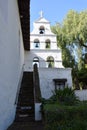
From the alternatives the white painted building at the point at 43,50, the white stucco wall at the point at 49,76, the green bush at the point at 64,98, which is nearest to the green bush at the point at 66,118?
the green bush at the point at 64,98

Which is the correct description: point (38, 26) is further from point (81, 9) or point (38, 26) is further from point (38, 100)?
point (38, 100)

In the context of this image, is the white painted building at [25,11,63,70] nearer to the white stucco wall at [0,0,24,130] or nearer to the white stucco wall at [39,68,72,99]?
the white stucco wall at [39,68,72,99]

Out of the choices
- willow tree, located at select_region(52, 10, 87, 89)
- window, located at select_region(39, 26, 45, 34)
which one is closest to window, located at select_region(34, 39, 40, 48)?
window, located at select_region(39, 26, 45, 34)

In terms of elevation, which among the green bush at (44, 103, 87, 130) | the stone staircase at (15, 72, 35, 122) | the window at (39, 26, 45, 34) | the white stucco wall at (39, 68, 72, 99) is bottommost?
the white stucco wall at (39, 68, 72, 99)

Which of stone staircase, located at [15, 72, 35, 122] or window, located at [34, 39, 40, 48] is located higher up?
window, located at [34, 39, 40, 48]

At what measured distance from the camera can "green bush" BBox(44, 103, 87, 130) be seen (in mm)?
7285

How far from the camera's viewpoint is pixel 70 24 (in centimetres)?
3014

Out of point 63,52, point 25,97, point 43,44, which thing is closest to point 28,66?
point 43,44

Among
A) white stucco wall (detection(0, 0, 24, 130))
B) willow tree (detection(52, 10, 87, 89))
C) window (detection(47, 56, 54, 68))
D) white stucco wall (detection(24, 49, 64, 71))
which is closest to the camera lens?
white stucco wall (detection(0, 0, 24, 130))

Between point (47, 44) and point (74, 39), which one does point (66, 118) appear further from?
point (74, 39)

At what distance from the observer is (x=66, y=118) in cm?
760

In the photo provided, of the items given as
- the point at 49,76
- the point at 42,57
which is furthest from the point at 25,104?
the point at 42,57

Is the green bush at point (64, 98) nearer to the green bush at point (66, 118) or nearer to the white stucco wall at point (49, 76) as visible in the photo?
the green bush at point (66, 118)

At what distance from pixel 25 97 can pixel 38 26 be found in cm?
1318
